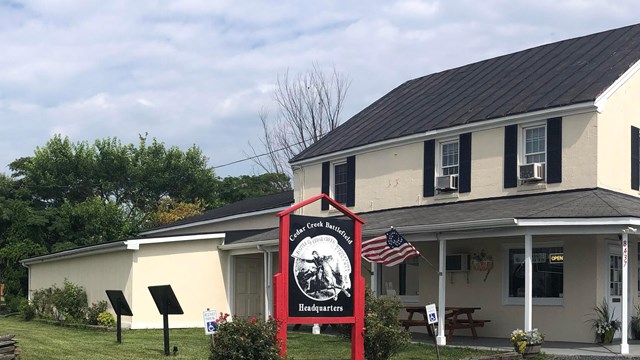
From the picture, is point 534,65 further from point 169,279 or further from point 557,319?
point 169,279

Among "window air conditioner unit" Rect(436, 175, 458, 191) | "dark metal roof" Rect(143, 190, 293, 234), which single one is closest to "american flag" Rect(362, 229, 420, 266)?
"window air conditioner unit" Rect(436, 175, 458, 191)

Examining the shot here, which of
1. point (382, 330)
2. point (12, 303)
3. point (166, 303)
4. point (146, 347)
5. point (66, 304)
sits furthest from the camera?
point (12, 303)

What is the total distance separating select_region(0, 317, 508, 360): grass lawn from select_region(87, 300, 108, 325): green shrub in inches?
88.7

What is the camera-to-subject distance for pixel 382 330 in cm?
1355

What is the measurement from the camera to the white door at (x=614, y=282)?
61.3ft

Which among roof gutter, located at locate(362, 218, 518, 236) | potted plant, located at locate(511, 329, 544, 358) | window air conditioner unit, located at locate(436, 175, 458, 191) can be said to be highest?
window air conditioner unit, located at locate(436, 175, 458, 191)

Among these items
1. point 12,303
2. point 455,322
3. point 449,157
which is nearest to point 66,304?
point 12,303

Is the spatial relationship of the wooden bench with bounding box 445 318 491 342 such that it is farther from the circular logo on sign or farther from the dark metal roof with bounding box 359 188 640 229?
the circular logo on sign

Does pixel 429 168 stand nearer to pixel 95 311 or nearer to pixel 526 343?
pixel 526 343

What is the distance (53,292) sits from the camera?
27.9 m

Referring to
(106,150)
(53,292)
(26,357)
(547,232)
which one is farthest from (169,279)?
(106,150)

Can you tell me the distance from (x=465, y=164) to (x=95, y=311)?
1145 cm

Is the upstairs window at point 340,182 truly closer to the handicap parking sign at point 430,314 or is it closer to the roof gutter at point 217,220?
the roof gutter at point 217,220

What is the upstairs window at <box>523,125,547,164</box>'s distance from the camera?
65.7ft
